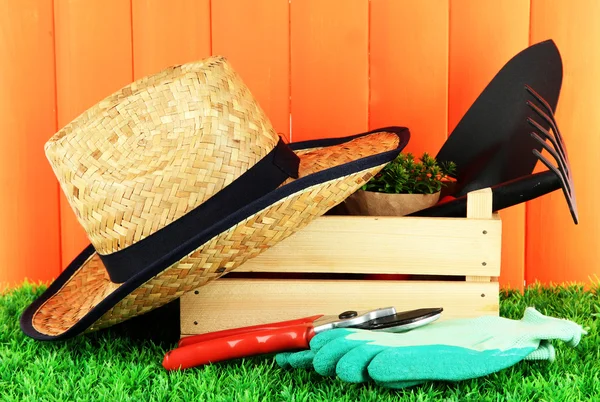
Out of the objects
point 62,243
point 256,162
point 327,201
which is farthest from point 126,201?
point 62,243

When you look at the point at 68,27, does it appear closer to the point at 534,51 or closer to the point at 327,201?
the point at 327,201

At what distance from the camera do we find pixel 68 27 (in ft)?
5.67

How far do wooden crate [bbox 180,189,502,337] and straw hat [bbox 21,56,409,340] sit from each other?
8 centimetres

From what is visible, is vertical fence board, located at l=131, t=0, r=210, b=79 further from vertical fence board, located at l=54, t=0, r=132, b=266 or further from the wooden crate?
the wooden crate

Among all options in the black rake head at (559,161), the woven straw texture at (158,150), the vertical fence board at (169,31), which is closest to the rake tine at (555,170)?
the black rake head at (559,161)

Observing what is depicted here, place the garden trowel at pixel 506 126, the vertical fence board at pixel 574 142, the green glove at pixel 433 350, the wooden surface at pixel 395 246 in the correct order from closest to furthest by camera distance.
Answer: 1. the green glove at pixel 433 350
2. the wooden surface at pixel 395 246
3. the garden trowel at pixel 506 126
4. the vertical fence board at pixel 574 142

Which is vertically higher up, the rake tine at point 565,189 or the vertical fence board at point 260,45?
the vertical fence board at point 260,45

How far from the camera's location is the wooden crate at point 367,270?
4.10 feet

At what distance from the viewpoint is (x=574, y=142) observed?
1.65 meters

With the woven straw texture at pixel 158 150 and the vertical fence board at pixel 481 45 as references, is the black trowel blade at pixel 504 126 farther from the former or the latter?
the woven straw texture at pixel 158 150

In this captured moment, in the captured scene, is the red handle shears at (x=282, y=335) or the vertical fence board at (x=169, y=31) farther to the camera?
the vertical fence board at (x=169, y=31)

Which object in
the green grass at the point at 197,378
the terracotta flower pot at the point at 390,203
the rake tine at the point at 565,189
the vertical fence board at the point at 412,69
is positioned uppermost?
the vertical fence board at the point at 412,69

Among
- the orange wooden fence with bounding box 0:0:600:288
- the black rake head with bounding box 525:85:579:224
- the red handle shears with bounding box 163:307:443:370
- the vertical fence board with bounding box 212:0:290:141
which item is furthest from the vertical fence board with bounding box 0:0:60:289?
the black rake head with bounding box 525:85:579:224

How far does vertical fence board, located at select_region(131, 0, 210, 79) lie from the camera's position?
5.58ft
